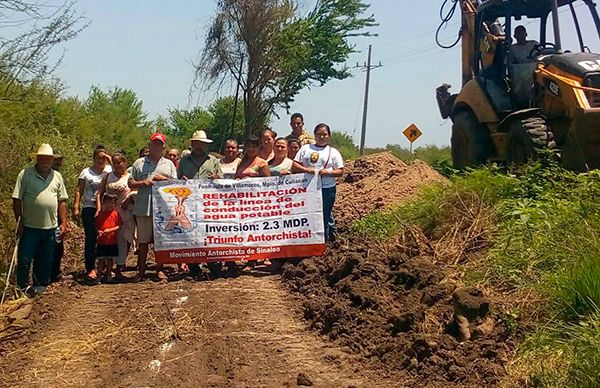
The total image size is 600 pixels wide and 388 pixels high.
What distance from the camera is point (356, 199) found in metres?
14.5

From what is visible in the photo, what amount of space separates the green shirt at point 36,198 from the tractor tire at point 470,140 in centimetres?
665

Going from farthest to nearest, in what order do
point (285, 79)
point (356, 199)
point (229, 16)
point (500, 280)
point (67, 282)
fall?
1. point (285, 79)
2. point (229, 16)
3. point (356, 199)
4. point (67, 282)
5. point (500, 280)

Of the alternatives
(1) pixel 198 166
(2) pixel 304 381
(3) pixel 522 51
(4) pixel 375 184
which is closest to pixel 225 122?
(4) pixel 375 184

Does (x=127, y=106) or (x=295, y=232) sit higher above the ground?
(x=127, y=106)

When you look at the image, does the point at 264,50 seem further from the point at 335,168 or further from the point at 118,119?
the point at 335,168

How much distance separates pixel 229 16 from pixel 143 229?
20.4 metres

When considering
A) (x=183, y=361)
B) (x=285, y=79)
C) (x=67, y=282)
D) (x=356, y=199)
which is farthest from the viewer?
(x=285, y=79)

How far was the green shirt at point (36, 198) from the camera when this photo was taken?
9039 millimetres

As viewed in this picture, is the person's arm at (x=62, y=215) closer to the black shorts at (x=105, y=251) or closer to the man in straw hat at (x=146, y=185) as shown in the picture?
the black shorts at (x=105, y=251)

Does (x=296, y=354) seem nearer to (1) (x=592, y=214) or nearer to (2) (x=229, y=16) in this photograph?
(1) (x=592, y=214)

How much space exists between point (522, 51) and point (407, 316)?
643 centimetres

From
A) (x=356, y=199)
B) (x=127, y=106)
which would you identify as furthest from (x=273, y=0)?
(x=356, y=199)

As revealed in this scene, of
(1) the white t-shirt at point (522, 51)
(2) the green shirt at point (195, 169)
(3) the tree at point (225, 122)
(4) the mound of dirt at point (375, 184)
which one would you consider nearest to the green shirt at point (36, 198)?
(2) the green shirt at point (195, 169)

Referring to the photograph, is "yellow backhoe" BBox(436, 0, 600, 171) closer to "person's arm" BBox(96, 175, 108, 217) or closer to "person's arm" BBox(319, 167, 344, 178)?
"person's arm" BBox(319, 167, 344, 178)
